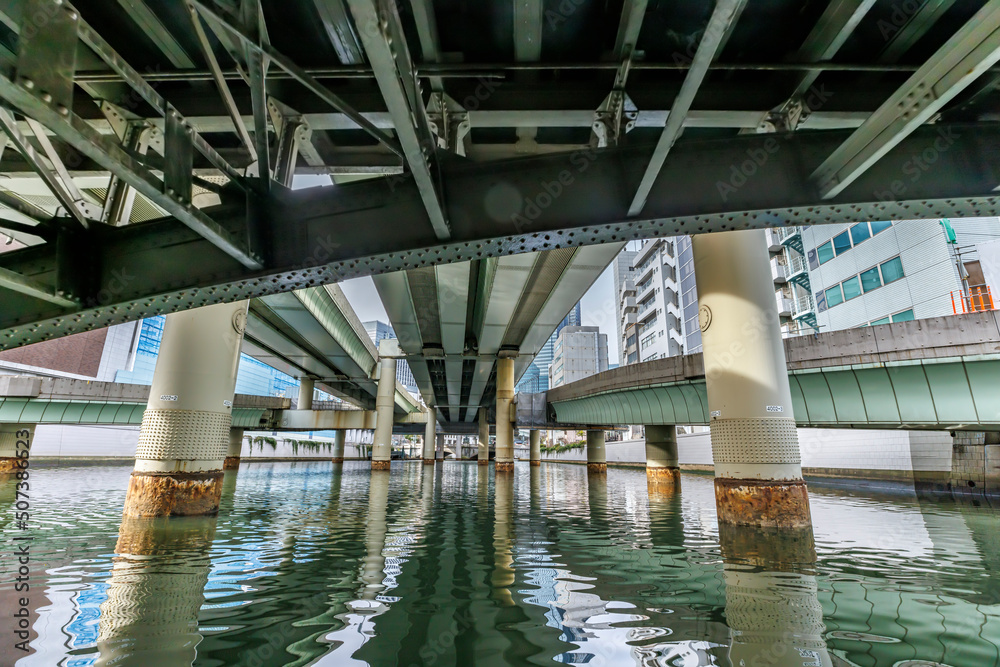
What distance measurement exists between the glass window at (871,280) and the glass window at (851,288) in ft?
1.56

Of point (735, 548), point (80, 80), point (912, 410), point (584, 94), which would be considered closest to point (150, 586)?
point (80, 80)

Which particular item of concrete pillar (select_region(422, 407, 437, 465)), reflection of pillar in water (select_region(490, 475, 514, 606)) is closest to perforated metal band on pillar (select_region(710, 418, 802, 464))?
reflection of pillar in water (select_region(490, 475, 514, 606))

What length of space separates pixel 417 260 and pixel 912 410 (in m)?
14.1

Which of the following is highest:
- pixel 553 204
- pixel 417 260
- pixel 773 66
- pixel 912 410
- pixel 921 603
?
pixel 773 66

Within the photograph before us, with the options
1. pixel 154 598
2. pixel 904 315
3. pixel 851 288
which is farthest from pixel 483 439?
pixel 154 598

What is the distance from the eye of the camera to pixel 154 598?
5059 millimetres

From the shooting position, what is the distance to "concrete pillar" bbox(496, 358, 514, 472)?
127ft

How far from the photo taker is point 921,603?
5219mm

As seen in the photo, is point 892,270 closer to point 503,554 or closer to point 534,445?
point 503,554

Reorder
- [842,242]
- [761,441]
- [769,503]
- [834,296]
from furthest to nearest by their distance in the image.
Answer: [834,296]
[842,242]
[761,441]
[769,503]

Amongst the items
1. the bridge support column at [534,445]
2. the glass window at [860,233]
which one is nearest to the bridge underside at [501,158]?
the glass window at [860,233]

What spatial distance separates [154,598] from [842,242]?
1522 inches

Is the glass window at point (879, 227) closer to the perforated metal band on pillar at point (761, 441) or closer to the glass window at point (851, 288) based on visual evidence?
the glass window at point (851, 288)

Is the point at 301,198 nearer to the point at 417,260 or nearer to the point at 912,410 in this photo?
the point at 417,260
